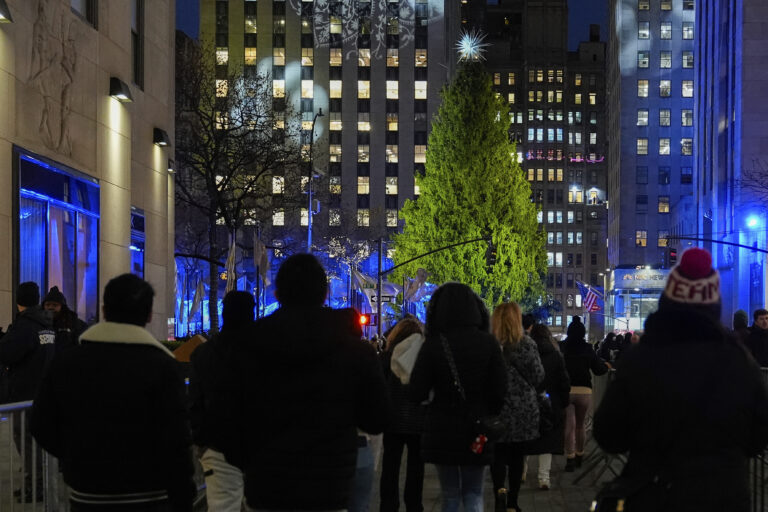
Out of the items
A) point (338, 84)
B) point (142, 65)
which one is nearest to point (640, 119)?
point (338, 84)

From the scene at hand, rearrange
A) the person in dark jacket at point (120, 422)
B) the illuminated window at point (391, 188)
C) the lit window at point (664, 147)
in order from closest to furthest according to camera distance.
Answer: the person in dark jacket at point (120, 422) → the illuminated window at point (391, 188) → the lit window at point (664, 147)

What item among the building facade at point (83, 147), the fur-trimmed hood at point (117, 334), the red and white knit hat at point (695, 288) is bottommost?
the fur-trimmed hood at point (117, 334)

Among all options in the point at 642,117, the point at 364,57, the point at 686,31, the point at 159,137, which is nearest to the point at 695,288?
the point at 159,137

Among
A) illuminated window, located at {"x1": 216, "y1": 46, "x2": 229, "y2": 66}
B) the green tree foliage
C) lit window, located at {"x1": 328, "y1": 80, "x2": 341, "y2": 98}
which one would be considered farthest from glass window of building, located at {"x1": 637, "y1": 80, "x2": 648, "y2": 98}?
the green tree foliage

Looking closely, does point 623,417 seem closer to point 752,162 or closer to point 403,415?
point 403,415

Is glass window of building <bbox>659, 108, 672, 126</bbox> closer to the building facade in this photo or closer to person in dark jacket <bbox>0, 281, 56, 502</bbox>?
the building facade

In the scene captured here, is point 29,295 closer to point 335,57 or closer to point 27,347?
point 27,347

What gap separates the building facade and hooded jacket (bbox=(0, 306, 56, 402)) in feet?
22.5

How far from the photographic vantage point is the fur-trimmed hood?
4.64 metres

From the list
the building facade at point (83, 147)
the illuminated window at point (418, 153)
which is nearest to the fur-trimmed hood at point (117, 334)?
the building facade at point (83, 147)

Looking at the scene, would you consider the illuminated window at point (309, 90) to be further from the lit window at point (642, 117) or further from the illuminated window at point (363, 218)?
the lit window at point (642, 117)

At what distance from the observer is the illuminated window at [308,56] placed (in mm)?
119188

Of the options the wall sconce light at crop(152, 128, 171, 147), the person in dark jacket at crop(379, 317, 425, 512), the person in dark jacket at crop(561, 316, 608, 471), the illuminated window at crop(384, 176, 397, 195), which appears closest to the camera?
the person in dark jacket at crop(379, 317, 425, 512)

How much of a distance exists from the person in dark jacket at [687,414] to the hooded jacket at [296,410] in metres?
1.15
